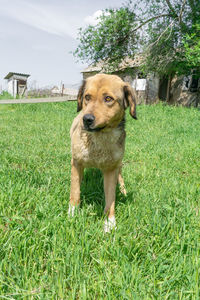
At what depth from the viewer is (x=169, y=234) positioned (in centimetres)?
234

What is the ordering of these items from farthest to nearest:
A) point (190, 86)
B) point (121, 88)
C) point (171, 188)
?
point (190, 86)
point (171, 188)
point (121, 88)

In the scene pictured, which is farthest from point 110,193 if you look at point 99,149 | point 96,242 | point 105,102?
point 105,102

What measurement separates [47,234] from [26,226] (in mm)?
203

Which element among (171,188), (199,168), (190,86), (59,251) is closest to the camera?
(59,251)

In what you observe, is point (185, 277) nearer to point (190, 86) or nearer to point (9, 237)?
point (9, 237)

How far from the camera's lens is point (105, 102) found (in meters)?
2.71

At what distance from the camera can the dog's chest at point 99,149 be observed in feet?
9.50

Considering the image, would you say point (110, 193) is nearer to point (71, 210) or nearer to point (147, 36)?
point (71, 210)

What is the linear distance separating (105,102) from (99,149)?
56 cm

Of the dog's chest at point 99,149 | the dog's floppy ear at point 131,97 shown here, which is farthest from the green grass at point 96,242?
the dog's floppy ear at point 131,97

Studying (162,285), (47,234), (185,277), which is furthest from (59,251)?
(185,277)

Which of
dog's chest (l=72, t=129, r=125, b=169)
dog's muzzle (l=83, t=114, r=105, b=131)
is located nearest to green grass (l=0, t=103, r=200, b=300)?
dog's chest (l=72, t=129, r=125, b=169)

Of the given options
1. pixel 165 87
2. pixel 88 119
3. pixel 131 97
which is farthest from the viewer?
pixel 165 87

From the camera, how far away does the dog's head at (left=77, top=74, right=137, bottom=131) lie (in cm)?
256
